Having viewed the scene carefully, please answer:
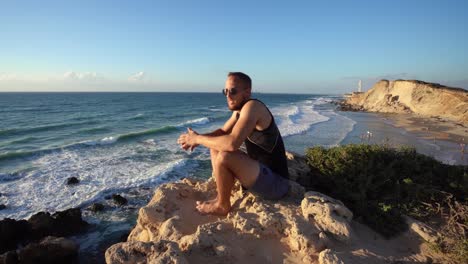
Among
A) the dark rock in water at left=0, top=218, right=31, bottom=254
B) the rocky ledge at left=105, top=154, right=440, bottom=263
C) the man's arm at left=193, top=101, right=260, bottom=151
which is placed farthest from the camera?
the dark rock in water at left=0, top=218, right=31, bottom=254

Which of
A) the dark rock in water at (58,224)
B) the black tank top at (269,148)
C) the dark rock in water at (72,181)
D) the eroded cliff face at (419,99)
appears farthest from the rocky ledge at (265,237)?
the eroded cliff face at (419,99)

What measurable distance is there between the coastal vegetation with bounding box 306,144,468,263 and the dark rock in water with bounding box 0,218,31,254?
20.0ft

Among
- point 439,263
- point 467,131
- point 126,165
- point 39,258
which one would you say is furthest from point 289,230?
point 467,131

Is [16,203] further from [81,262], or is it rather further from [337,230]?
[337,230]

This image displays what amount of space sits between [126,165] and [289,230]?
426 inches

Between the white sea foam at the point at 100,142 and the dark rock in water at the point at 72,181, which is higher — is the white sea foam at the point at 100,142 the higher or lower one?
the lower one

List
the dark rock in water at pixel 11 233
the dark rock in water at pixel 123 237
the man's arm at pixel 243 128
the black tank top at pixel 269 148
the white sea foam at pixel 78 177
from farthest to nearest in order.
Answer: the white sea foam at pixel 78 177
the dark rock in water at pixel 11 233
the dark rock in water at pixel 123 237
the black tank top at pixel 269 148
the man's arm at pixel 243 128

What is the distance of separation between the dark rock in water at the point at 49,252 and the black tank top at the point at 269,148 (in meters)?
4.04

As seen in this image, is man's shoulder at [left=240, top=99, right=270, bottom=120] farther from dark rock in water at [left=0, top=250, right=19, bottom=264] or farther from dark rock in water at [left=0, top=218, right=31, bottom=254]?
dark rock in water at [left=0, top=218, right=31, bottom=254]

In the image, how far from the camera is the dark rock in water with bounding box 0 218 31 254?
22.5 ft

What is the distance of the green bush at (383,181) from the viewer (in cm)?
439

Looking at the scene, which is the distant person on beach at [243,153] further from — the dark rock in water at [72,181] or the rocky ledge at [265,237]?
the dark rock in water at [72,181]

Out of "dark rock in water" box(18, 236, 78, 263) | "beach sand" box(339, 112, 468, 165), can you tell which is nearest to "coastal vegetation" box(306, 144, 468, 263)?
"dark rock in water" box(18, 236, 78, 263)

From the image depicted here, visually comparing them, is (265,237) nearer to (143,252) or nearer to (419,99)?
(143,252)
